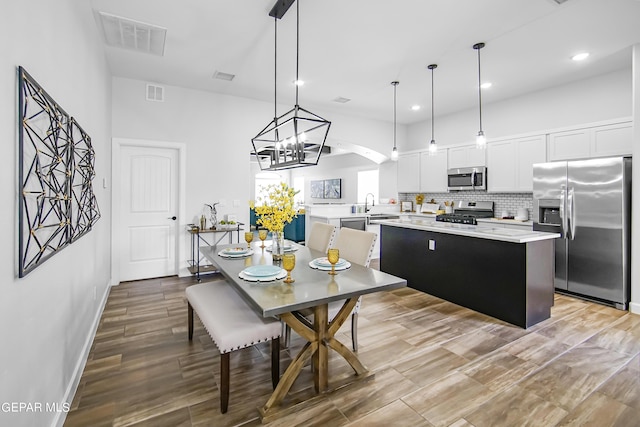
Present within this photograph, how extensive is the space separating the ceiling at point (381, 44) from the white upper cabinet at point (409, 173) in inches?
70.9

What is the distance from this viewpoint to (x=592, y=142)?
13.8 feet

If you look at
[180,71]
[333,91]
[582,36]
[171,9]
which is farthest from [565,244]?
[180,71]

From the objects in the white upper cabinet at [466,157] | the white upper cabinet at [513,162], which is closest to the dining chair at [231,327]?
the white upper cabinet at [513,162]

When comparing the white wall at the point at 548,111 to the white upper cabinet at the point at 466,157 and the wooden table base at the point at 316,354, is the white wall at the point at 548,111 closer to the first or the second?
the white upper cabinet at the point at 466,157

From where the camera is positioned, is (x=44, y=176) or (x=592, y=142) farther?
(x=592, y=142)

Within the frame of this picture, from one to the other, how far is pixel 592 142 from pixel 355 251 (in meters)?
3.72

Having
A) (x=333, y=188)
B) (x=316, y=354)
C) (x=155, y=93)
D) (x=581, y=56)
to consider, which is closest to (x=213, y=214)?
(x=155, y=93)

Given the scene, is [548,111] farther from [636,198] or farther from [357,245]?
[357,245]

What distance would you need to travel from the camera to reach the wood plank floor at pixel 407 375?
6.26ft

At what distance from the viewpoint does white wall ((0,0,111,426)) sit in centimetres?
117

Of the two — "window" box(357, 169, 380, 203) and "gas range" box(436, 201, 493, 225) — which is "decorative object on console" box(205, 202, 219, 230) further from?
"window" box(357, 169, 380, 203)

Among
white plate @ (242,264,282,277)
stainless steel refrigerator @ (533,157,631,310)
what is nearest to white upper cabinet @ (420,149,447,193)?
stainless steel refrigerator @ (533,157,631,310)

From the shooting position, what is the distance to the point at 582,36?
3.31 meters

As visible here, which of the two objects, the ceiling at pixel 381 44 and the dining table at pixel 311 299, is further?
the ceiling at pixel 381 44
